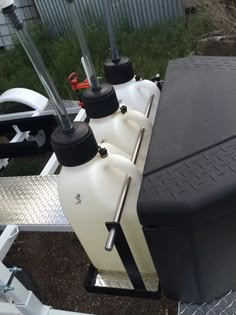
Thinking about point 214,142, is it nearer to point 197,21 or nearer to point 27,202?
point 27,202

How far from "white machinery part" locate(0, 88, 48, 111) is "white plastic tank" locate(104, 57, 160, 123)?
1174mm

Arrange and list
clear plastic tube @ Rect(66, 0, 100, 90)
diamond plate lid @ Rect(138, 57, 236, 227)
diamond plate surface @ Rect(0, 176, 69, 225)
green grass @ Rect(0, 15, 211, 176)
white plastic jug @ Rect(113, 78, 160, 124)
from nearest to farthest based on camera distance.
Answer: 1. diamond plate lid @ Rect(138, 57, 236, 227)
2. clear plastic tube @ Rect(66, 0, 100, 90)
3. white plastic jug @ Rect(113, 78, 160, 124)
4. diamond plate surface @ Rect(0, 176, 69, 225)
5. green grass @ Rect(0, 15, 211, 176)

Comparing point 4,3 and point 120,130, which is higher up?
point 4,3

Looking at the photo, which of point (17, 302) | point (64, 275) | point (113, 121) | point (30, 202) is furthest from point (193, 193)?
point (64, 275)

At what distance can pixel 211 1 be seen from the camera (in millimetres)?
3441

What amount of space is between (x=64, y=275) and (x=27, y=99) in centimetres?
119

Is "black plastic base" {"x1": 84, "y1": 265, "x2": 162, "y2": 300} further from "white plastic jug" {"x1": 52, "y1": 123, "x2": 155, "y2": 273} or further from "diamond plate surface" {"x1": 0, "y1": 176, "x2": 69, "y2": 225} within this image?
"diamond plate surface" {"x1": 0, "y1": 176, "x2": 69, "y2": 225}

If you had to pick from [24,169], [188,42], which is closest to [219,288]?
[24,169]

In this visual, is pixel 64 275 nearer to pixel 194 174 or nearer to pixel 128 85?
pixel 128 85

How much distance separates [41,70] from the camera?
73cm

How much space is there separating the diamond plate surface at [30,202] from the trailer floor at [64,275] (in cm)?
46

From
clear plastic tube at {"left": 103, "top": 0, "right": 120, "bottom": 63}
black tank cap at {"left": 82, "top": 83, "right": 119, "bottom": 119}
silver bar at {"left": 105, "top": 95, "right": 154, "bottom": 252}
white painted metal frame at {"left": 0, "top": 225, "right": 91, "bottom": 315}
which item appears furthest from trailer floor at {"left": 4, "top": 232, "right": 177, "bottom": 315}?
clear plastic tube at {"left": 103, "top": 0, "right": 120, "bottom": 63}

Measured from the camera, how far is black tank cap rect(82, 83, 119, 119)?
1.01 m

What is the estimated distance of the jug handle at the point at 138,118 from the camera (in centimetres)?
108
